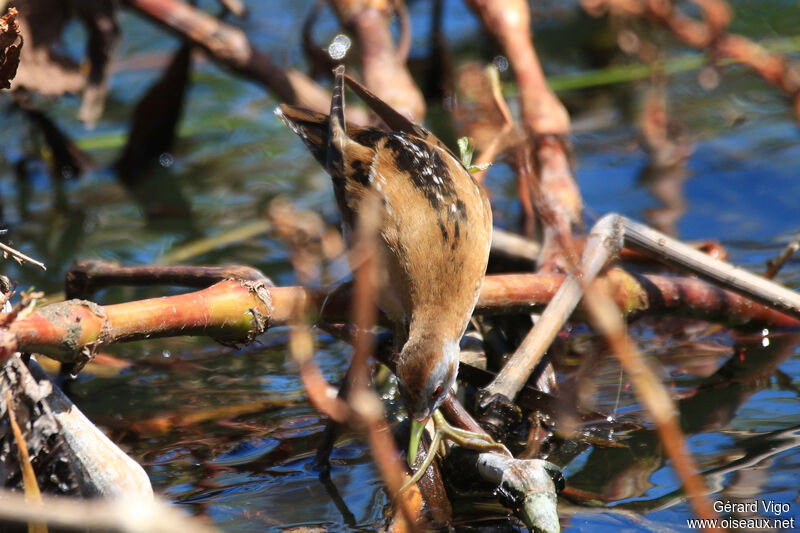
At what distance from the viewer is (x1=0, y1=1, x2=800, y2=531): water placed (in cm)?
311

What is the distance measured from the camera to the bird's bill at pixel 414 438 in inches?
118

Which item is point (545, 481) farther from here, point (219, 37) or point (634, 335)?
point (219, 37)

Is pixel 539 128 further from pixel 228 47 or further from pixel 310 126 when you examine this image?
pixel 228 47

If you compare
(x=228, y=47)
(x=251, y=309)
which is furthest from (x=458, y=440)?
(x=228, y=47)

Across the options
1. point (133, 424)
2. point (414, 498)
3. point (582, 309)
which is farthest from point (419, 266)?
point (133, 424)

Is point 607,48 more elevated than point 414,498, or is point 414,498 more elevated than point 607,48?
point 607,48

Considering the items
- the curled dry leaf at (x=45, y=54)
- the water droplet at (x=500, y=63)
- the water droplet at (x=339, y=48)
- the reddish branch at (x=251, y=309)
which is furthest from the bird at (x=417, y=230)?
the water droplet at (x=500, y=63)

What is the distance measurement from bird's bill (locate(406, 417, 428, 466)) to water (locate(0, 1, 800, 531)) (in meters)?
0.20

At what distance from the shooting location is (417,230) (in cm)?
371

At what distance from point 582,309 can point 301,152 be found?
3.85 m

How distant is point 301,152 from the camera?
22.7 ft

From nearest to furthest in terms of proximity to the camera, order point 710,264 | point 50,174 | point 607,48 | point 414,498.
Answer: point 414,498 → point 710,264 → point 50,174 → point 607,48

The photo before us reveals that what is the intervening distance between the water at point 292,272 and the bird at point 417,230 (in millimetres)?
441

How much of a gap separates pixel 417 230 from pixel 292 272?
1.62 m
